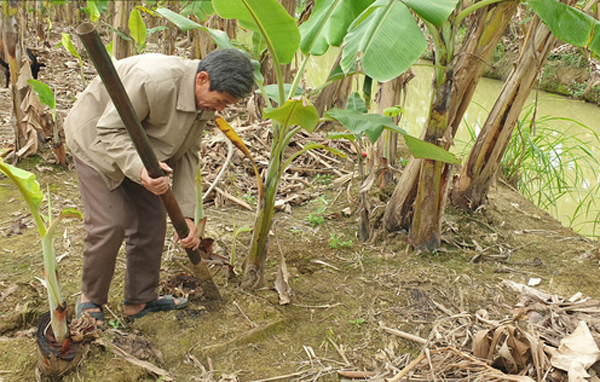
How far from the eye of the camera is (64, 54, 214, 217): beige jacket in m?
1.92

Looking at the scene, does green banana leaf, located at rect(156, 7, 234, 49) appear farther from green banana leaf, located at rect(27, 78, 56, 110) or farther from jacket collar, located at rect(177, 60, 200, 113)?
green banana leaf, located at rect(27, 78, 56, 110)

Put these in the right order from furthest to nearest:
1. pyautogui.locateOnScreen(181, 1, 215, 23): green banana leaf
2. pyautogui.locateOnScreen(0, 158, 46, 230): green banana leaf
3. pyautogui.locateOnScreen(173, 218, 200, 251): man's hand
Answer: pyautogui.locateOnScreen(181, 1, 215, 23): green banana leaf, pyautogui.locateOnScreen(173, 218, 200, 251): man's hand, pyautogui.locateOnScreen(0, 158, 46, 230): green banana leaf

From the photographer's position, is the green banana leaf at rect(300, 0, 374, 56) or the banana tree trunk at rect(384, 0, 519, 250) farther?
the banana tree trunk at rect(384, 0, 519, 250)

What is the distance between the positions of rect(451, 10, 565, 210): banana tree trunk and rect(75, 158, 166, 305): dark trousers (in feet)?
7.34

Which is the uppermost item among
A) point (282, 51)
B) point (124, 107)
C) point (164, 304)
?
point (282, 51)

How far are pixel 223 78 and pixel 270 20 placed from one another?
1.08 feet

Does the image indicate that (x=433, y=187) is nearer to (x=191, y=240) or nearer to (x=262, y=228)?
(x=262, y=228)

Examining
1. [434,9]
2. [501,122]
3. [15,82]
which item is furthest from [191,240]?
[15,82]

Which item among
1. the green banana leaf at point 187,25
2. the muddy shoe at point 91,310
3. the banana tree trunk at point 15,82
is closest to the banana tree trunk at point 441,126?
the green banana leaf at point 187,25

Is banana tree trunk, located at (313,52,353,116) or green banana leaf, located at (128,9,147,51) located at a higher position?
green banana leaf, located at (128,9,147,51)

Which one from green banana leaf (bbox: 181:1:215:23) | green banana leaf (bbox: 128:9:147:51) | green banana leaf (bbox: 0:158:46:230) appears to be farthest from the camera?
green banana leaf (bbox: 128:9:147:51)

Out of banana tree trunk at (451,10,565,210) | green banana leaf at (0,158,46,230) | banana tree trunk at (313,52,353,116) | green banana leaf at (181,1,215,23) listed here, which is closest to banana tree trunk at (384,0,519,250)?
banana tree trunk at (451,10,565,210)

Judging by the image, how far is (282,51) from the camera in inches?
84.7

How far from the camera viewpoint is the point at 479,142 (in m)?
3.45
